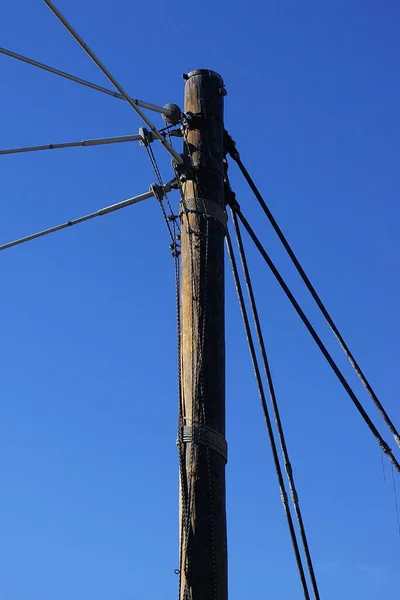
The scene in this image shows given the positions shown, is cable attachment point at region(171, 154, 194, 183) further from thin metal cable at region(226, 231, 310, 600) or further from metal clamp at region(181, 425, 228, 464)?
metal clamp at region(181, 425, 228, 464)

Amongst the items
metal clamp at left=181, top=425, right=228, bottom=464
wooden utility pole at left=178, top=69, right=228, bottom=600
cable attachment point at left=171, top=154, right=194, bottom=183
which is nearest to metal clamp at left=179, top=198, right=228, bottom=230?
wooden utility pole at left=178, top=69, right=228, bottom=600

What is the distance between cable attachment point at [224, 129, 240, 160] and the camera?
7.23m

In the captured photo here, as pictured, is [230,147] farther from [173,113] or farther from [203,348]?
[203,348]

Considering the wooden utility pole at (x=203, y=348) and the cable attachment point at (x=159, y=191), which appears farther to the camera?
the cable attachment point at (x=159, y=191)

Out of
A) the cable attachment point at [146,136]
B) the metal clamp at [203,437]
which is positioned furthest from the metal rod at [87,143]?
the metal clamp at [203,437]

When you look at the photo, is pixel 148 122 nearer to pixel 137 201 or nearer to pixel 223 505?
pixel 137 201

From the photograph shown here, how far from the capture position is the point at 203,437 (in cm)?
569

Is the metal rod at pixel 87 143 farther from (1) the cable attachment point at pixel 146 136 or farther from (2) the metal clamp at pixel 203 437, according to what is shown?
(2) the metal clamp at pixel 203 437

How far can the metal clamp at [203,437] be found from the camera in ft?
18.6

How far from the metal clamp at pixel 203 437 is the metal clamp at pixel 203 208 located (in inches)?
61.8

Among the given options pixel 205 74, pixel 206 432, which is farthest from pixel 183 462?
pixel 205 74

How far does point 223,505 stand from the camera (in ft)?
18.4

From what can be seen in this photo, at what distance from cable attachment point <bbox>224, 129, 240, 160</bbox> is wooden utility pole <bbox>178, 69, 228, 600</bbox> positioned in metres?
0.26

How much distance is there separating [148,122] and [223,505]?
284cm
